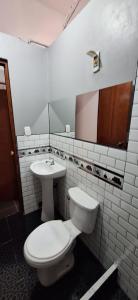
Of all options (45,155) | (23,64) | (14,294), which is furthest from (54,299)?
(23,64)

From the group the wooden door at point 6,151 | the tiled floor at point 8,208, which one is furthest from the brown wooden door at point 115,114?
the tiled floor at point 8,208

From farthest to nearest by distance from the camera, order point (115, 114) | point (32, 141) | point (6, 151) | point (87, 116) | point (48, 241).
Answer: point (6, 151) < point (32, 141) < point (87, 116) < point (48, 241) < point (115, 114)

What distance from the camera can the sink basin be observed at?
5.21 ft

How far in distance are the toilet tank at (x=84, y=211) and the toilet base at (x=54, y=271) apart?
0.35 m

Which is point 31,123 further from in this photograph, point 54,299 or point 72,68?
point 54,299

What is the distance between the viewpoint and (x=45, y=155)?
6.95 feet

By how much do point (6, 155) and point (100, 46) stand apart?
1.80 metres

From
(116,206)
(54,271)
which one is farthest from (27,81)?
(54,271)

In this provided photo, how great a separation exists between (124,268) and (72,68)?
1840 mm

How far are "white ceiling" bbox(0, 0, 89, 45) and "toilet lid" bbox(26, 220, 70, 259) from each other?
7.50ft

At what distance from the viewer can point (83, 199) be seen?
1303 millimetres

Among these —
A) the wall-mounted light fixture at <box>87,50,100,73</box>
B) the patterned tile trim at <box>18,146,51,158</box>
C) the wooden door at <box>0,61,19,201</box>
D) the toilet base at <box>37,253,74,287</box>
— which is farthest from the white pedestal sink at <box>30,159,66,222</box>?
the wall-mounted light fixture at <box>87,50,100,73</box>

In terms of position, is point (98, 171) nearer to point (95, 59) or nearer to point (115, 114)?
point (115, 114)

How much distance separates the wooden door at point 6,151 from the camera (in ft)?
5.99
